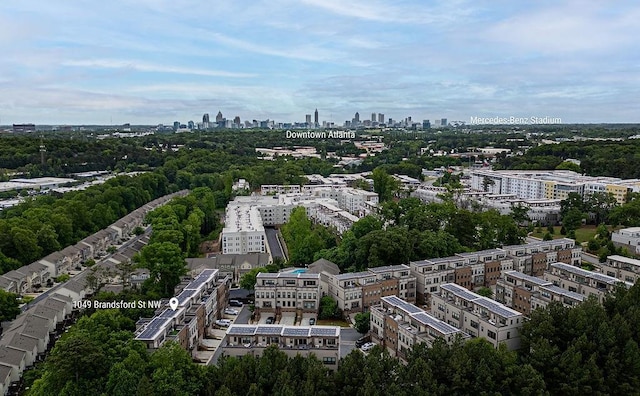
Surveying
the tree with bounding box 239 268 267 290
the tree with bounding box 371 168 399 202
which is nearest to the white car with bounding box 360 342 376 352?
the tree with bounding box 239 268 267 290

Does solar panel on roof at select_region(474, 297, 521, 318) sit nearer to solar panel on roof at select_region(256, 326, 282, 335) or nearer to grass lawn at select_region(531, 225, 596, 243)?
A: solar panel on roof at select_region(256, 326, 282, 335)

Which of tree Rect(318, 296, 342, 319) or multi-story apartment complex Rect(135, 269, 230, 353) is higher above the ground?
multi-story apartment complex Rect(135, 269, 230, 353)

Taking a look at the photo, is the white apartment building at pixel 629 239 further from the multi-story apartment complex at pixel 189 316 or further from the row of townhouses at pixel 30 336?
the row of townhouses at pixel 30 336

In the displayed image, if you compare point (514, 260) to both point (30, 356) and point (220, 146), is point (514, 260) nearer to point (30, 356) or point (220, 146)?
point (30, 356)

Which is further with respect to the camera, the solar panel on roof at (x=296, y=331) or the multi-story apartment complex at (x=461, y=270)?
the multi-story apartment complex at (x=461, y=270)

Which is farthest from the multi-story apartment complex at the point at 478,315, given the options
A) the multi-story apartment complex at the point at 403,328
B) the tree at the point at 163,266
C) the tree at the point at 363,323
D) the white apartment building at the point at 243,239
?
the white apartment building at the point at 243,239

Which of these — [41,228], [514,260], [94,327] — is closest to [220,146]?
[41,228]
